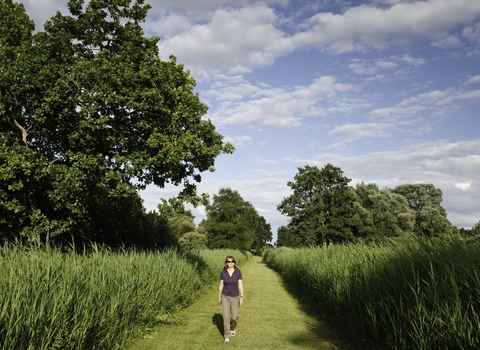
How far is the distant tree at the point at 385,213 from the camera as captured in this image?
206 ft

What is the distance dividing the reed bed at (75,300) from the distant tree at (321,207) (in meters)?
50.3

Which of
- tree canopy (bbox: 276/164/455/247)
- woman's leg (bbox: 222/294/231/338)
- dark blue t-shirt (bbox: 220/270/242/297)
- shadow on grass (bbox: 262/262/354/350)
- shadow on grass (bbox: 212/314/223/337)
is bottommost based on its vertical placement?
shadow on grass (bbox: 212/314/223/337)

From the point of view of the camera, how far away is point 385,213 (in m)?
66.2

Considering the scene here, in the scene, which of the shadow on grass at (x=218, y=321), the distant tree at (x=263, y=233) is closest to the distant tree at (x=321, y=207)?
the shadow on grass at (x=218, y=321)

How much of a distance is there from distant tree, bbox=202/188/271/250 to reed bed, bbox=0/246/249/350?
5348 centimetres

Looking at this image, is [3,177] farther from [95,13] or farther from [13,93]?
[95,13]

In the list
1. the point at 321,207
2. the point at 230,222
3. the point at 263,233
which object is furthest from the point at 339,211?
the point at 263,233

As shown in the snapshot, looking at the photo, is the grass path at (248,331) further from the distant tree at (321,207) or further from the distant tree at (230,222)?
the distant tree at (230,222)

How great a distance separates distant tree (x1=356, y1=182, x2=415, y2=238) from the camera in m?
62.8

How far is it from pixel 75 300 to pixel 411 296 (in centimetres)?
575

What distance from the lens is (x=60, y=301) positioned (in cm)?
499

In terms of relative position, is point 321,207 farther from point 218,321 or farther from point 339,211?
point 218,321

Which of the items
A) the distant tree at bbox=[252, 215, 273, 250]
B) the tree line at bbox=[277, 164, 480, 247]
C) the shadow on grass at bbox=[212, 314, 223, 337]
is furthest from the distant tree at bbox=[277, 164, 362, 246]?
the distant tree at bbox=[252, 215, 273, 250]

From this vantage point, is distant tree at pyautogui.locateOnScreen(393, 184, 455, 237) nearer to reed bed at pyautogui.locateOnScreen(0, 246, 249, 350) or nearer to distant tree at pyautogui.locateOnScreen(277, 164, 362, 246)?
distant tree at pyautogui.locateOnScreen(277, 164, 362, 246)
